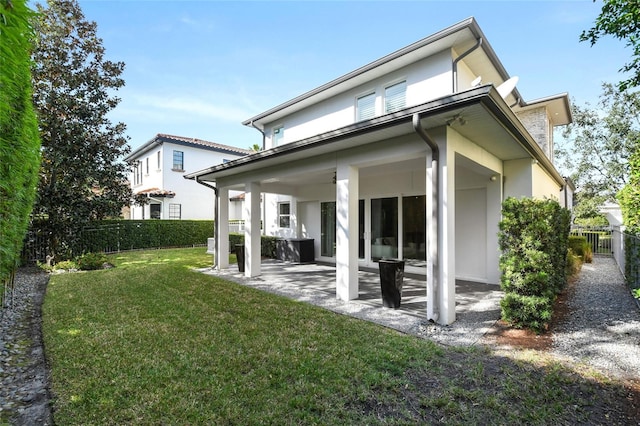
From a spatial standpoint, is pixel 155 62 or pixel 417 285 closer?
pixel 417 285

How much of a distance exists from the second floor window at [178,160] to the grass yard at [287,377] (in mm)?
18454

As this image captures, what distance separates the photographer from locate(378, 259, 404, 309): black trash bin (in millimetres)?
6367

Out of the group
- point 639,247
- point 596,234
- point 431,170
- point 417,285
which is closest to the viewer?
point 431,170

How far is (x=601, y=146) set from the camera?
2445 cm

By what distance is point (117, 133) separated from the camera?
1402 cm

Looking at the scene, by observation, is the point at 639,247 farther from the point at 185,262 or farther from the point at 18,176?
the point at 185,262

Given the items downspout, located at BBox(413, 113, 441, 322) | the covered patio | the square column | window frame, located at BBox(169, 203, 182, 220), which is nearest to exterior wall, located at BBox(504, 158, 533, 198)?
the covered patio

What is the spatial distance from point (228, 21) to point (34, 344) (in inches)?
368

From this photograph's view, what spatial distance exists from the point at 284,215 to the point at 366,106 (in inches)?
274

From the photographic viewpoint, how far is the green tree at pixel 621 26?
5.20 meters

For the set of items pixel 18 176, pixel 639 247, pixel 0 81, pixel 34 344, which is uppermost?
pixel 0 81

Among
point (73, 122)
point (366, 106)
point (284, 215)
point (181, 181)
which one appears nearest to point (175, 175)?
point (181, 181)

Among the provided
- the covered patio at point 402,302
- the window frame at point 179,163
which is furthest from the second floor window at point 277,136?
the window frame at point 179,163

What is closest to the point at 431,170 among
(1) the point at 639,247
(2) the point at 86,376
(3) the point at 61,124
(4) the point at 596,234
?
(1) the point at 639,247
